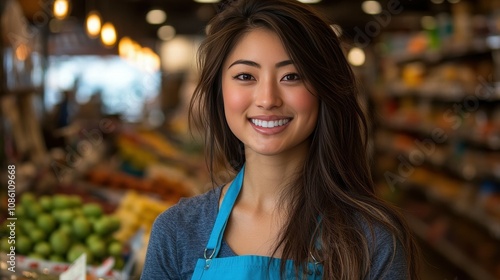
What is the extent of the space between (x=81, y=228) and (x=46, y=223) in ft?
0.52

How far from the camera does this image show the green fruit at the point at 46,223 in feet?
11.0

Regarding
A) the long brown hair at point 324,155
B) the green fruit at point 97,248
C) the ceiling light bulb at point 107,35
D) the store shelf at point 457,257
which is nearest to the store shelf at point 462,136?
the store shelf at point 457,257

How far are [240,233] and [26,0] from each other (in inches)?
166

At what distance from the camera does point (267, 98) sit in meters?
1.76

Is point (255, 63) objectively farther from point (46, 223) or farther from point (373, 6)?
point (373, 6)

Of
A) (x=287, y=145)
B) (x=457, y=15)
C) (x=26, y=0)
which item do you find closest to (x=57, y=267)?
(x=287, y=145)

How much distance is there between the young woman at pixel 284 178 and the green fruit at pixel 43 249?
132cm

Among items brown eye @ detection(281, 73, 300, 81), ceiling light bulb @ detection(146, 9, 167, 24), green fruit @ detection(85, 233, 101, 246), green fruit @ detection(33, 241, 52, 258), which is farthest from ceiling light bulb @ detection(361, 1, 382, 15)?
brown eye @ detection(281, 73, 300, 81)

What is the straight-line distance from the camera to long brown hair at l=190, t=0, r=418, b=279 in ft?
5.84

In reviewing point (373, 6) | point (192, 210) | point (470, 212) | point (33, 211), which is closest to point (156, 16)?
point (373, 6)

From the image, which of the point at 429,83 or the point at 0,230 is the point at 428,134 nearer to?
the point at 429,83

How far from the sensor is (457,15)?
7.26m

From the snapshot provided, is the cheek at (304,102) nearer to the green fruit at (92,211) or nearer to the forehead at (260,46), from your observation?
the forehead at (260,46)

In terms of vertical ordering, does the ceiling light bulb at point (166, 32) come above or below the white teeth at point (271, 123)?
above
